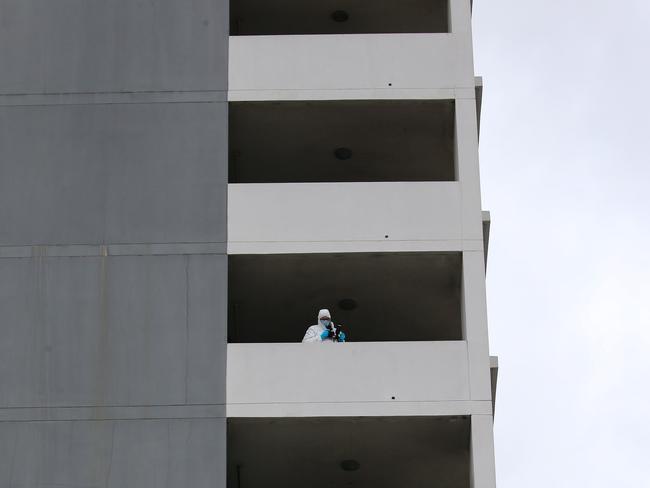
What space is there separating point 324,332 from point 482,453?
3903 mm

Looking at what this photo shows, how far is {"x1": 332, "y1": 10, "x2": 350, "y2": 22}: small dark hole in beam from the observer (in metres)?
41.3

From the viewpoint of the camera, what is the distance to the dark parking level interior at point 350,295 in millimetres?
36750

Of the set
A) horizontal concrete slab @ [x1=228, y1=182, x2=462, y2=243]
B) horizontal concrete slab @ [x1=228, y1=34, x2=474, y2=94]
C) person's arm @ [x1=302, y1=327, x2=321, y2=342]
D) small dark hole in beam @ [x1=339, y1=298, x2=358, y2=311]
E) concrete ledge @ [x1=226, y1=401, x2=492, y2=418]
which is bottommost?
concrete ledge @ [x1=226, y1=401, x2=492, y2=418]

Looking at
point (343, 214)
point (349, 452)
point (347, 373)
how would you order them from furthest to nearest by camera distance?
point (349, 452), point (343, 214), point (347, 373)

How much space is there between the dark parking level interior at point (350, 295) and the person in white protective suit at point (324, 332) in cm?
119

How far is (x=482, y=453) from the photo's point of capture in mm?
34312

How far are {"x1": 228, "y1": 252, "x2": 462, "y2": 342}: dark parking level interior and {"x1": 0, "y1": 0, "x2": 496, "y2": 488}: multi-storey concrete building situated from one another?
0.21 ft

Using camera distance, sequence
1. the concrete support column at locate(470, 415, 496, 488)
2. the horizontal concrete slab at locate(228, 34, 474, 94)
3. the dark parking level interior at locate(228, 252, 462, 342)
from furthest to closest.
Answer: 1. the horizontal concrete slab at locate(228, 34, 474, 94)
2. the dark parking level interior at locate(228, 252, 462, 342)
3. the concrete support column at locate(470, 415, 496, 488)
